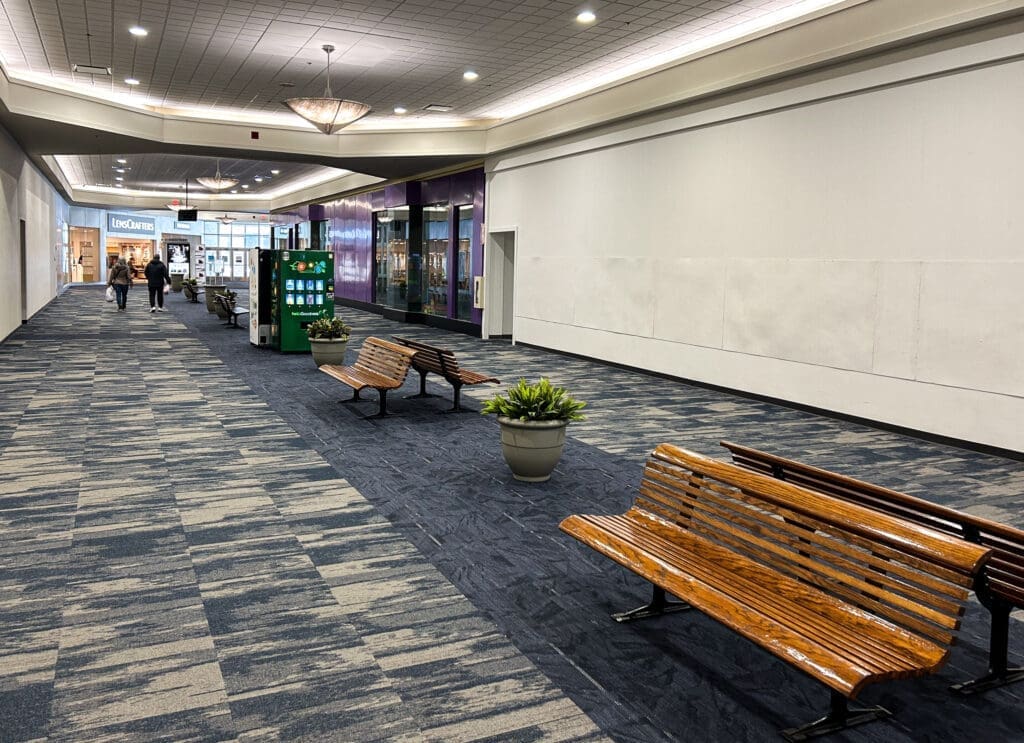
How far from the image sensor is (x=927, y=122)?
870 centimetres

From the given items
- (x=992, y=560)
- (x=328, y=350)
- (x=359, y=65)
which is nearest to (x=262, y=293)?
(x=328, y=350)

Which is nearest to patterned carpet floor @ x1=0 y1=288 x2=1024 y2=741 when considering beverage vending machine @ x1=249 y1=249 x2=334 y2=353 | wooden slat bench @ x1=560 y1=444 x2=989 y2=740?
wooden slat bench @ x1=560 y1=444 x2=989 y2=740

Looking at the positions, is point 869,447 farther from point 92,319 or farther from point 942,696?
point 92,319

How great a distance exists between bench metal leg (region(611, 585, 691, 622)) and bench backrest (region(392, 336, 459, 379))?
5134 millimetres

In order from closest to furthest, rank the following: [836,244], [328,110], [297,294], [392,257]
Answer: [836,244], [328,110], [297,294], [392,257]

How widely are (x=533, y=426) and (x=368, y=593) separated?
2284mm

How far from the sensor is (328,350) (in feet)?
40.6

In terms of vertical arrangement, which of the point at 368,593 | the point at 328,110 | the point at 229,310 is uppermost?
the point at 328,110

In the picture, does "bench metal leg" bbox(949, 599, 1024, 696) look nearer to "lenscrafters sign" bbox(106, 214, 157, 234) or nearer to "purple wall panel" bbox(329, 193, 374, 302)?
"purple wall panel" bbox(329, 193, 374, 302)

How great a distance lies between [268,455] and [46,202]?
25184 mm

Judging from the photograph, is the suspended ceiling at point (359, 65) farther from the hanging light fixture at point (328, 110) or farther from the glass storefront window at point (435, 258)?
the glass storefront window at point (435, 258)

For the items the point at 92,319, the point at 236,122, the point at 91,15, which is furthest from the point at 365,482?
the point at 92,319

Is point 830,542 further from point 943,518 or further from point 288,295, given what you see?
point 288,295

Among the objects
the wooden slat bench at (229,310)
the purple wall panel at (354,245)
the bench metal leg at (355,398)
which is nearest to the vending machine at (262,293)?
the wooden slat bench at (229,310)
